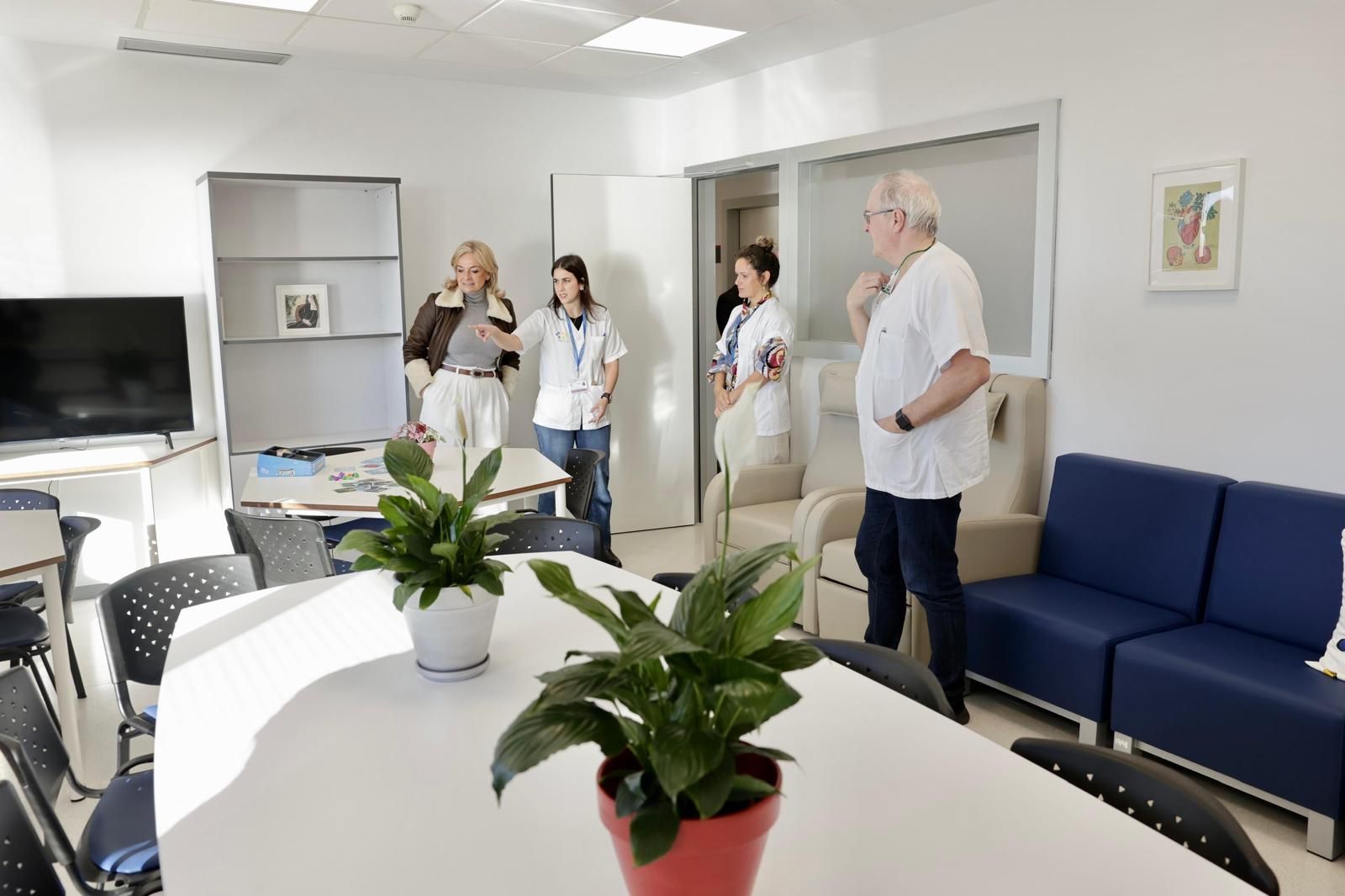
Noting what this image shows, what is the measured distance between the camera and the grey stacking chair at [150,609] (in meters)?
2.53

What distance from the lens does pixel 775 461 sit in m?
5.50

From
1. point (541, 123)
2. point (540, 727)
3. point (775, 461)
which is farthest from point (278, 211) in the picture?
point (540, 727)

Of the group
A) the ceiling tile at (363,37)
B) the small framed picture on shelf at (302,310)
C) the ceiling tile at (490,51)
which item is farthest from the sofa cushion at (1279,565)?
the small framed picture on shelf at (302,310)

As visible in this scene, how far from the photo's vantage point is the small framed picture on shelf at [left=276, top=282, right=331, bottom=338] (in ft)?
19.3

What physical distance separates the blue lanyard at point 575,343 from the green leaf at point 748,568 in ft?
15.1

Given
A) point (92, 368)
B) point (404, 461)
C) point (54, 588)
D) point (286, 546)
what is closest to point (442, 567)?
point (404, 461)

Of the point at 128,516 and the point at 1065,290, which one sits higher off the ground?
A: the point at 1065,290

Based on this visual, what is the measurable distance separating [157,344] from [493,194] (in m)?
2.18

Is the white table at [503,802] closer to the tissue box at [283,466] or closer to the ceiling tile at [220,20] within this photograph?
the tissue box at [283,466]

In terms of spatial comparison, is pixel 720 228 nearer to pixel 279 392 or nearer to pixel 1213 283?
pixel 279 392

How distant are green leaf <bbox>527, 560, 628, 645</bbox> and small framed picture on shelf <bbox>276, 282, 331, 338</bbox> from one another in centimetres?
500

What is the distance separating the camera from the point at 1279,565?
130 inches

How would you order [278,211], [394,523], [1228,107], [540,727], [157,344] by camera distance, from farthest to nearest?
1. [278,211]
2. [157,344]
3. [1228,107]
4. [394,523]
5. [540,727]

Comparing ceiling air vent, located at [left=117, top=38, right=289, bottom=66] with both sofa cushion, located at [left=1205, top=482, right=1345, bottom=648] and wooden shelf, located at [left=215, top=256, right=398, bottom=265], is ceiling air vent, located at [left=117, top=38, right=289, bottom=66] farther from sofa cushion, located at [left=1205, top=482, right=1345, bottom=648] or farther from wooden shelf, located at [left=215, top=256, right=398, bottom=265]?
sofa cushion, located at [left=1205, top=482, right=1345, bottom=648]
